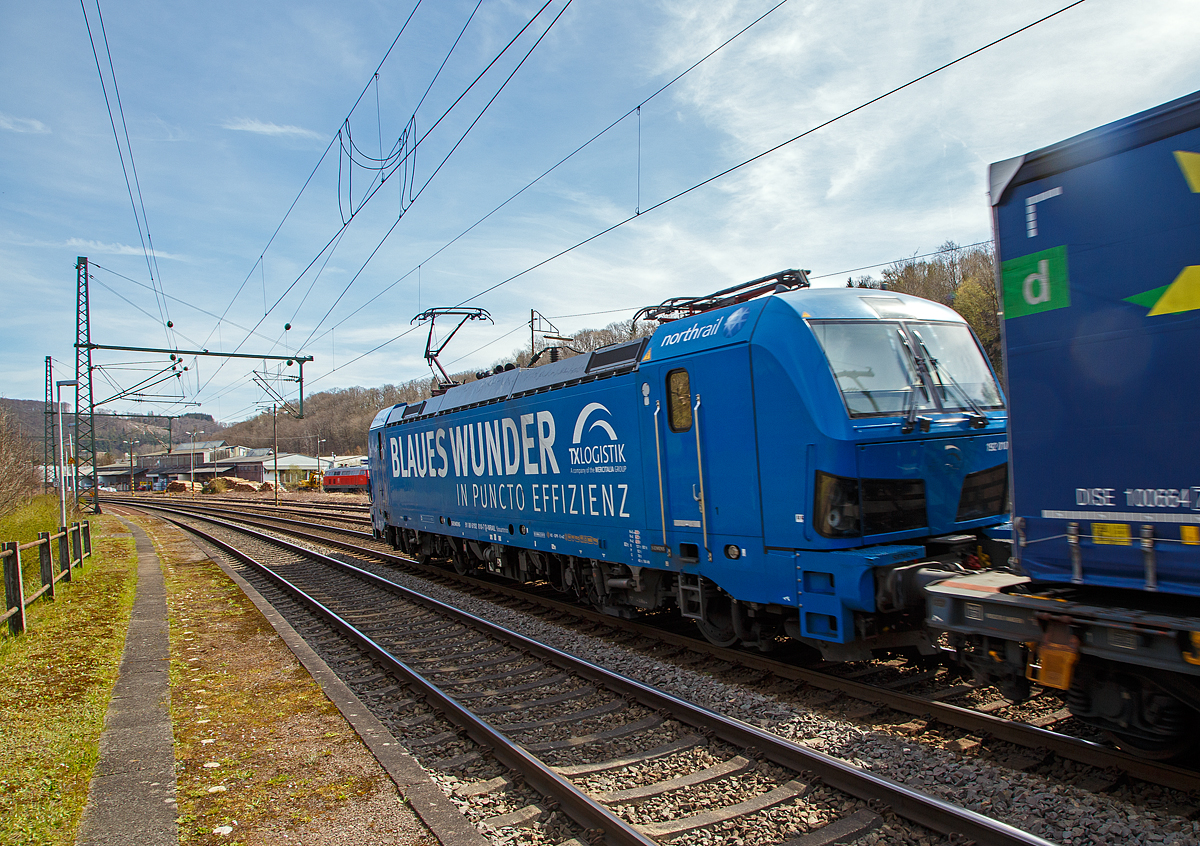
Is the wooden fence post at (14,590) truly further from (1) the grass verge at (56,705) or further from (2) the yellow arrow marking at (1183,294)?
(2) the yellow arrow marking at (1183,294)

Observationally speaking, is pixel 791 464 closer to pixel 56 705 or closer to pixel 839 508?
pixel 839 508

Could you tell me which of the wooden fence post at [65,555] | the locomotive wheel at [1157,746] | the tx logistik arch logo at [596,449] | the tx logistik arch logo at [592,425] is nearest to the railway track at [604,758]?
the locomotive wheel at [1157,746]

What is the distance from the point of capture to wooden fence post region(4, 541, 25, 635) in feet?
29.4

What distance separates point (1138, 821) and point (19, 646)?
11015mm

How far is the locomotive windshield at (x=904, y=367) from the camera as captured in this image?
6117mm

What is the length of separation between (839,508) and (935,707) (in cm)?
161

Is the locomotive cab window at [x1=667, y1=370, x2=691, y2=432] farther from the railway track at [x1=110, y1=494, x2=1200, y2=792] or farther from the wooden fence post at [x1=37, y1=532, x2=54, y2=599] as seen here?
the wooden fence post at [x1=37, y1=532, x2=54, y2=599]

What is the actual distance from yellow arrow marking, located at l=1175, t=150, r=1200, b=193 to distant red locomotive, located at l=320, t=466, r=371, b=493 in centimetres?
5990

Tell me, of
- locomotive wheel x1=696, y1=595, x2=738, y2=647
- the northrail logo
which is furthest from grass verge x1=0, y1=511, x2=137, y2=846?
the northrail logo

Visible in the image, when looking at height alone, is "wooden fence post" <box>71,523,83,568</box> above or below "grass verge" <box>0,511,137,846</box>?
above

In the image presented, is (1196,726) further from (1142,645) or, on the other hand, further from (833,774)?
(833,774)

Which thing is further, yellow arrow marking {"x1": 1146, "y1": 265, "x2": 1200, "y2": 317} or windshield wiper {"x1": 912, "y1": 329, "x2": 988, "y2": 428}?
windshield wiper {"x1": 912, "y1": 329, "x2": 988, "y2": 428}

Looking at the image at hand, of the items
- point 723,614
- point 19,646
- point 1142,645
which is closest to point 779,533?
point 723,614

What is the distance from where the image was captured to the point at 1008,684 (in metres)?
4.71
